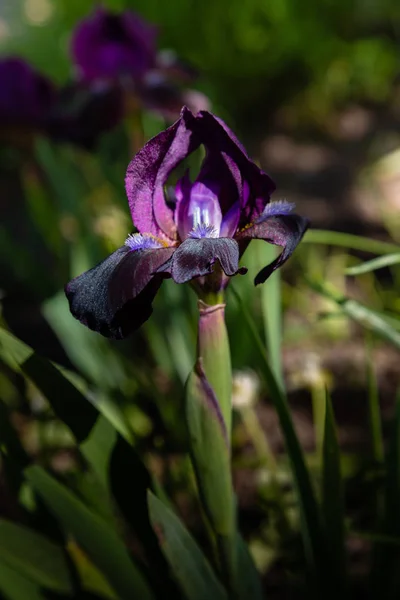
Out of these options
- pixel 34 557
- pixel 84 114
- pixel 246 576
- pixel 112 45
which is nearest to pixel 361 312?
pixel 246 576

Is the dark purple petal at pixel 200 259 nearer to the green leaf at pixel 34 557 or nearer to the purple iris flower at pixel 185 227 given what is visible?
the purple iris flower at pixel 185 227

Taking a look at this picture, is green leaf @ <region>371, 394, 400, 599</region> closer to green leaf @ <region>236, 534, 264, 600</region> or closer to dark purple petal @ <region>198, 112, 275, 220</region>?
green leaf @ <region>236, 534, 264, 600</region>

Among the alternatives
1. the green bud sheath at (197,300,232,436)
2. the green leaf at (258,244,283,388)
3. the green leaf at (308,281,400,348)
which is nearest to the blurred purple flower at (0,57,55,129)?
the green leaf at (258,244,283,388)

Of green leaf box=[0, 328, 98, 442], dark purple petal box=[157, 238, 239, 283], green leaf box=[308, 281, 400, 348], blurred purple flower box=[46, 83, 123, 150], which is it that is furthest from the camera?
blurred purple flower box=[46, 83, 123, 150]

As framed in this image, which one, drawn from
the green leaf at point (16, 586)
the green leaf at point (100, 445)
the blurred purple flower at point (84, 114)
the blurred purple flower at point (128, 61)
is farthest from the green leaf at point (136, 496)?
the blurred purple flower at point (128, 61)

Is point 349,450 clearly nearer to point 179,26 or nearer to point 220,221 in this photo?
point 220,221

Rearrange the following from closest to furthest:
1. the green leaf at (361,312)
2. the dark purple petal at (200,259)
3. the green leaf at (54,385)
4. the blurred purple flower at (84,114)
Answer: the dark purple petal at (200,259), the green leaf at (54,385), the green leaf at (361,312), the blurred purple flower at (84,114)
